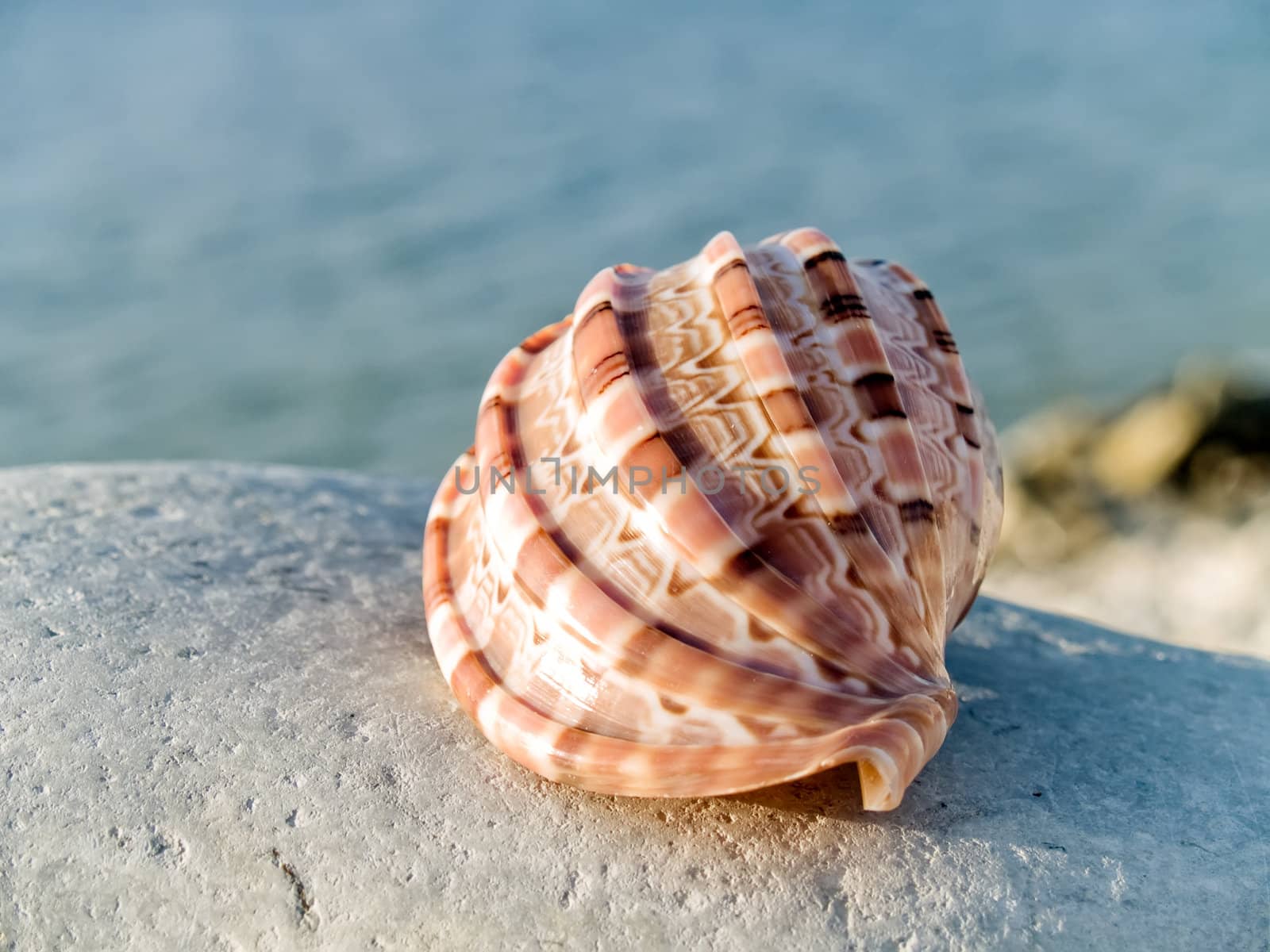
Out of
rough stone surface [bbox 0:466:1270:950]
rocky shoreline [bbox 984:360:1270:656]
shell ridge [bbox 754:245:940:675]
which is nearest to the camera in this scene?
rough stone surface [bbox 0:466:1270:950]

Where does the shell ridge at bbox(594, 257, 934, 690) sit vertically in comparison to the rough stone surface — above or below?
above

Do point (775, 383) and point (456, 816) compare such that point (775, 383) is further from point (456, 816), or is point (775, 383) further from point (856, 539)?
point (456, 816)

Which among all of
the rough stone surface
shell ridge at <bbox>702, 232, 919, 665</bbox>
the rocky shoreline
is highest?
shell ridge at <bbox>702, 232, 919, 665</bbox>

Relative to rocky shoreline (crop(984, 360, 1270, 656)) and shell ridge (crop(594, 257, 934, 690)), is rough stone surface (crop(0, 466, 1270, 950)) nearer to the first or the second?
shell ridge (crop(594, 257, 934, 690))

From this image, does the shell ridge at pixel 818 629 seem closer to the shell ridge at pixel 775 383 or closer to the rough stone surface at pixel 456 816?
the shell ridge at pixel 775 383

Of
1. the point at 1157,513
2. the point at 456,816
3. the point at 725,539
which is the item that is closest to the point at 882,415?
the point at 725,539

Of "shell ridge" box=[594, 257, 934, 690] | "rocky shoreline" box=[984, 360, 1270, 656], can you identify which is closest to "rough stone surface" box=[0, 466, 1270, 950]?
"shell ridge" box=[594, 257, 934, 690]

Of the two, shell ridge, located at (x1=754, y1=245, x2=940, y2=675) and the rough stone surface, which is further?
shell ridge, located at (x1=754, y1=245, x2=940, y2=675)
